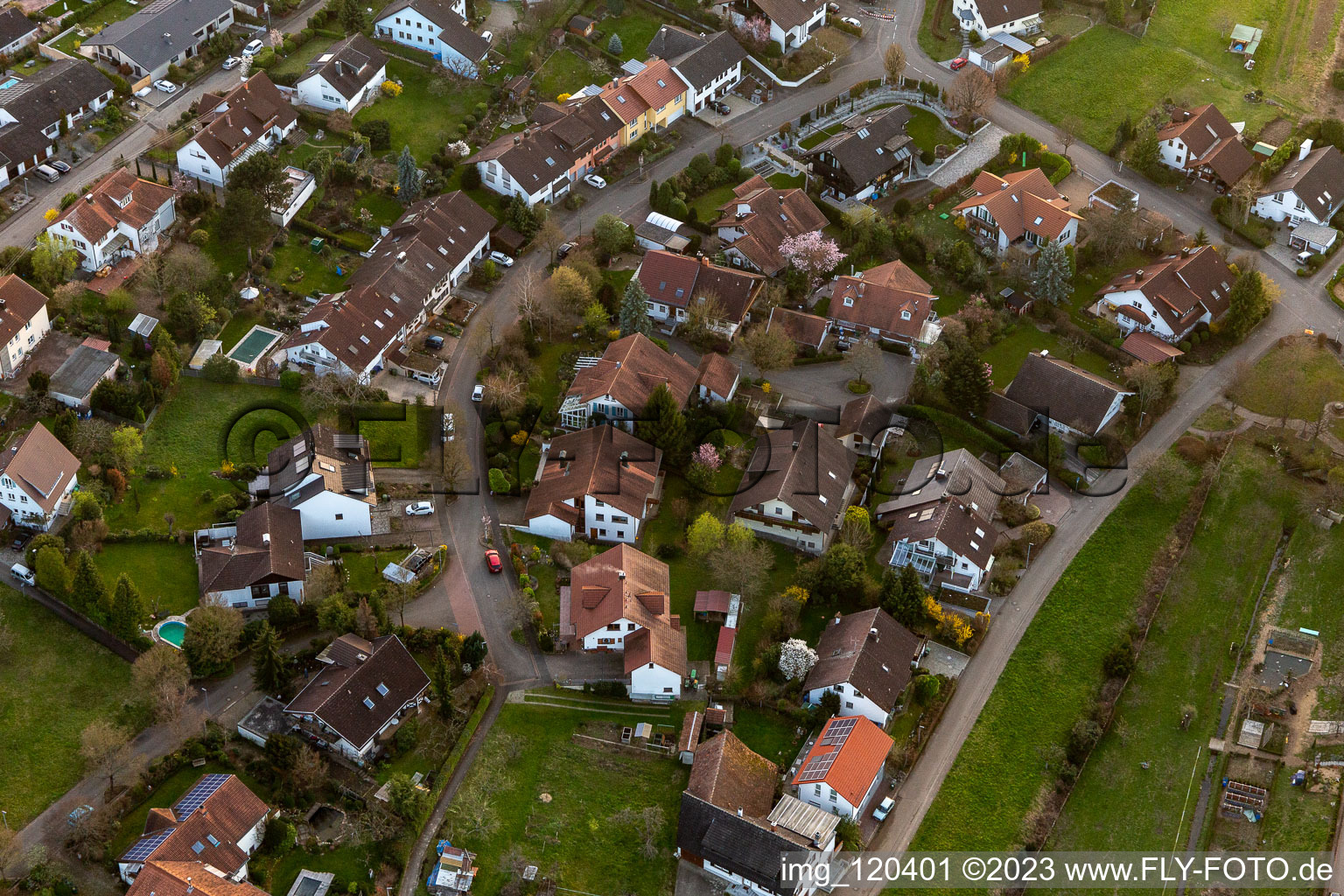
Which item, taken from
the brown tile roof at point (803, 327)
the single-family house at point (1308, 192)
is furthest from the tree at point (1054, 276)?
the single-family house at point (1308, 192)

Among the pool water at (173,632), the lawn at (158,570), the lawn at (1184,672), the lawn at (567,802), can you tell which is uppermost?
the lawn at (158,570)

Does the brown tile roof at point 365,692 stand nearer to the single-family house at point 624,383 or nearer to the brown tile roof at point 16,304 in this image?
the single-family house at point 624,383

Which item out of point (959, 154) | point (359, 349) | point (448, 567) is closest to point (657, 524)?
Answer: point (448, 567)

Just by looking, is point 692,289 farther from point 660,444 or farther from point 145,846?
point 145,846

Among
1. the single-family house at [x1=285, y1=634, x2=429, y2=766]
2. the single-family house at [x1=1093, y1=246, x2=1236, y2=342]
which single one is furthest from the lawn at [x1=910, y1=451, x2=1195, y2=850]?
the single-family house at [x1=285, y1=634, x2=429, y2=766]

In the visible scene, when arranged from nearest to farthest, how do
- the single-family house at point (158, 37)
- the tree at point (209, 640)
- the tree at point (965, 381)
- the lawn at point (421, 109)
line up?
the tree at point (209, 640), the tree at point (965, 381), the lawn at point (421, 109), the single-family house at point (158, 37)

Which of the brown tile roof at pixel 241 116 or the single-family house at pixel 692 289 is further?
the brown tile roof at pixel 241 116

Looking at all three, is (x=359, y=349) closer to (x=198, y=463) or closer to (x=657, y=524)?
(x=198, y=463)
